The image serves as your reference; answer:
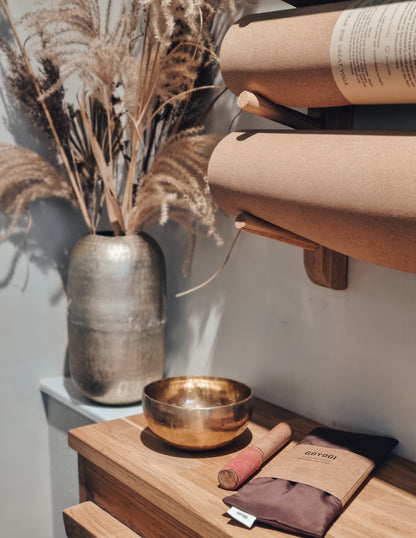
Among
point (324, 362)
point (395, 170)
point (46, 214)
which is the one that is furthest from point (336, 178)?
point (46, 214)

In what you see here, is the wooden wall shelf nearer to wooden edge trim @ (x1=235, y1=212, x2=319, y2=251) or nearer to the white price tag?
wooden edge trim @ (x1=235, y1=212, x2=319, y2=251)

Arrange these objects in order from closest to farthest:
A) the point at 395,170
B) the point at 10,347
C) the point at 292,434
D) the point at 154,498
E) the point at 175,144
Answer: the point at 395,170 < the point at 154,498 < the point at 292,434 < the point at 175,144 < the point at 10,347

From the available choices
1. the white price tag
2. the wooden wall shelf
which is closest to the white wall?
the wooden wall shelf

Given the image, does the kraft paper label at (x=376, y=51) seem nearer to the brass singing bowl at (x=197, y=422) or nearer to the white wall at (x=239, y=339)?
the white wall at (x=239, y=339)

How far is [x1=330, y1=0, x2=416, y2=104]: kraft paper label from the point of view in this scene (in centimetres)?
63

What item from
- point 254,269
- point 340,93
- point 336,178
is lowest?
point 254,269

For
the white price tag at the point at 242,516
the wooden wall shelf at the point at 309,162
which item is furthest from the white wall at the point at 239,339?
the white price tag at the point at 242,516

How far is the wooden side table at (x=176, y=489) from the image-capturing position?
71 cm

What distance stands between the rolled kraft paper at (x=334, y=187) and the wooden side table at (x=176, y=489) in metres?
0.30

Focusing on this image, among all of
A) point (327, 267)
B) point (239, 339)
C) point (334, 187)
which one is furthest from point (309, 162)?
point (239, 339)

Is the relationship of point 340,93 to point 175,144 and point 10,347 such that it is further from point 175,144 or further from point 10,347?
point 10,347

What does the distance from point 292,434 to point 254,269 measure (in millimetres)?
312

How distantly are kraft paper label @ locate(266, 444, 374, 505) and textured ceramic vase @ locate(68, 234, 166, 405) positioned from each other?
42 centimetres

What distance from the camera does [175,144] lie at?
1.08m
